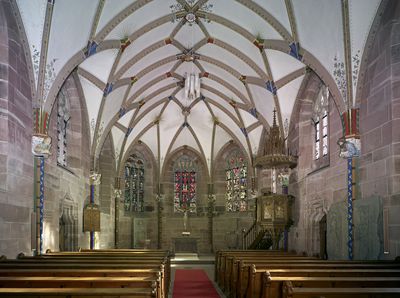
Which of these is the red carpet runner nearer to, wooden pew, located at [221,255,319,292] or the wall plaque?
wooden pew, located at [221,255,319,292]

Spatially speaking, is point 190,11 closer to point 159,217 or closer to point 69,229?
point 69,229

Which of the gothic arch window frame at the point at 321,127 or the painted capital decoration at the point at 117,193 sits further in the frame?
the painted capital decoration at the point at 117,193

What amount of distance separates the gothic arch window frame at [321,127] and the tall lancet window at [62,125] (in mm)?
9665

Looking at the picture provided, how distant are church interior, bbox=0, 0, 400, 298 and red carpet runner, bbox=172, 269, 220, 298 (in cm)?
21

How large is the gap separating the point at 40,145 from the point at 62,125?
5.45 meters

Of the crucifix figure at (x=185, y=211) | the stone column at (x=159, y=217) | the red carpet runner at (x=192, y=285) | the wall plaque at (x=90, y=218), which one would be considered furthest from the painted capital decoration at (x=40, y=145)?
the stone column at (x=159, y=217)

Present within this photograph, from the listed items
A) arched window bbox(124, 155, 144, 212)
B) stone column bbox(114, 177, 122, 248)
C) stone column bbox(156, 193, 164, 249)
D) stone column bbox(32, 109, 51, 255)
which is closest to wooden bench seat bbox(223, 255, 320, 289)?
stone column bbox(32, 109, 51, 255)

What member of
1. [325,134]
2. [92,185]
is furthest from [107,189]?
[325,134]

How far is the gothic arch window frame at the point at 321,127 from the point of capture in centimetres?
1695

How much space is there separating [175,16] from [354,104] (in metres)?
7.20

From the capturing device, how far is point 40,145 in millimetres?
13555

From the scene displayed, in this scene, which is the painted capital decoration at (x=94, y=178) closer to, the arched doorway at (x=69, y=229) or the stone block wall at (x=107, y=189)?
the arched doorway at (x=69, y=229)

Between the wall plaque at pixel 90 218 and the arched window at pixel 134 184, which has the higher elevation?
the arched window at pixel 134 184

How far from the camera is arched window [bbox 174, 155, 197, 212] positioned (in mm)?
29781
